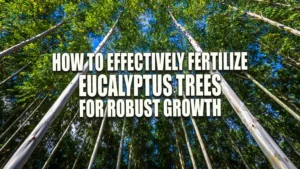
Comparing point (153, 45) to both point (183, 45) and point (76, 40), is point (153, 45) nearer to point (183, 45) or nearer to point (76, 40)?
point (183, 45)

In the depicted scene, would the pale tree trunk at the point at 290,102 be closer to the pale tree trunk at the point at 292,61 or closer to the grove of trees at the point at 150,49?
the grove of trees at the point at 150,49

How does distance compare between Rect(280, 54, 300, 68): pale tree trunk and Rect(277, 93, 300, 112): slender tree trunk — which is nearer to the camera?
Rect(277, 93, 300, 112): slender tree trunk

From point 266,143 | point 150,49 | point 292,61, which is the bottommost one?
point 266,143

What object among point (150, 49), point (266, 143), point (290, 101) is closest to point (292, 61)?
point (290, 101)

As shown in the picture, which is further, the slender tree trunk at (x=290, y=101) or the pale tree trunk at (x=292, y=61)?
the pale tree trunk at (x=292, y=61)

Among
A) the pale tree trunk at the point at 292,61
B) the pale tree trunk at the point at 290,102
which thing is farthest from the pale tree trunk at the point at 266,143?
the pale tree trunk at the point at 292,61

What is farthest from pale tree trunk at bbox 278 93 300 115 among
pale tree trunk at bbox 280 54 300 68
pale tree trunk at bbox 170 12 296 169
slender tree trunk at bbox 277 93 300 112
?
pale tree trunk at bbox 170 12 296 169

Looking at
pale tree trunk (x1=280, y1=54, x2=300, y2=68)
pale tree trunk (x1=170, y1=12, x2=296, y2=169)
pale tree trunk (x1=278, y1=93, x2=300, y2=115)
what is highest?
pale tree trunk (x1=280, y1=54, x2=300, y2=68)

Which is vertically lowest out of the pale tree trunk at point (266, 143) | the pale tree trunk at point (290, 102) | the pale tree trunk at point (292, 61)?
the pale tree trunk at point (290, 102)

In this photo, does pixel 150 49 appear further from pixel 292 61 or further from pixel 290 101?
pixel 290 101

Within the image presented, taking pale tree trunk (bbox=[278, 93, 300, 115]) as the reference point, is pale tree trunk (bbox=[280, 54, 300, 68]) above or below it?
above

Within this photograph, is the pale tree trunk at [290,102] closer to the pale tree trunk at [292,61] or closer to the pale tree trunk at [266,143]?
the pale tree trunk at [292,61]

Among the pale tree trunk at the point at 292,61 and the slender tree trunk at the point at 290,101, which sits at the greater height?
the pale tree trunk at the point at 292,61

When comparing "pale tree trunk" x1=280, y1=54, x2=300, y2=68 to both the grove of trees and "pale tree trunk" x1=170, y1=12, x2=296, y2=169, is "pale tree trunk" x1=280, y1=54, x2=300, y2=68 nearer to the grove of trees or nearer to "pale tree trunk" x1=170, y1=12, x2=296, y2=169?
the grove of trees
